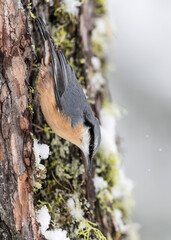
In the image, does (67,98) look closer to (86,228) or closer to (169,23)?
(86,228)

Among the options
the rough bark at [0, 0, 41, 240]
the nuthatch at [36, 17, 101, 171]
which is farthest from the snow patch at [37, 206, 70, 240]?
the nuthatch at [36, 17, 101, 171]

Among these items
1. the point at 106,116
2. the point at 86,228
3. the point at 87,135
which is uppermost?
the point at 106,116

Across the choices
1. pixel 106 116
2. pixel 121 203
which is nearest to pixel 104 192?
pixel 121 203

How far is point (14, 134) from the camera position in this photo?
225 centimetres

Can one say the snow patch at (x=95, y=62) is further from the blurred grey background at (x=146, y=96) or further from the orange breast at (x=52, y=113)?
the blurred grey background at (x=146, y=96)

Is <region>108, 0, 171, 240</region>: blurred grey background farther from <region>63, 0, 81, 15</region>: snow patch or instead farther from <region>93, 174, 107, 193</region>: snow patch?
<region>63, 0, 81, 15</region>: snow patch

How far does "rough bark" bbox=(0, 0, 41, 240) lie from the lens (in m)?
2.20

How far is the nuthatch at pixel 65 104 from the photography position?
108 inches

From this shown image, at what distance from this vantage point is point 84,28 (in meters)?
3.12

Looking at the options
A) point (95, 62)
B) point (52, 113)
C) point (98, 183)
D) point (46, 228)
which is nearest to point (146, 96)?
point (95, 62)

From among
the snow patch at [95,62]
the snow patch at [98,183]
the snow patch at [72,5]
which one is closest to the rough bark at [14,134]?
the snow patch at [72,5]

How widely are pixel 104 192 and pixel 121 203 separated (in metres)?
0.42

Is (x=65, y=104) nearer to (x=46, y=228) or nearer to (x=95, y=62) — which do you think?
(x=95, y=62)

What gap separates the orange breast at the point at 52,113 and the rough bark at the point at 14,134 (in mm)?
408
